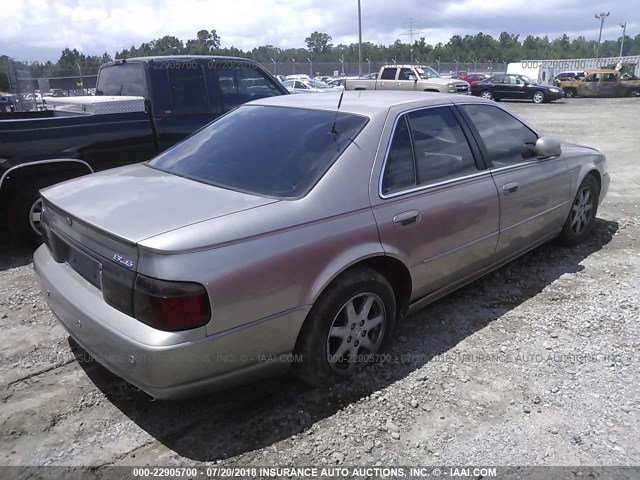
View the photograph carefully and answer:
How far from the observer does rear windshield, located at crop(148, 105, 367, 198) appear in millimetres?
2861

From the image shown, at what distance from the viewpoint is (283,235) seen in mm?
2520

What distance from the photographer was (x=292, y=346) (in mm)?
2688

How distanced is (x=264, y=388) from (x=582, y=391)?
1.88 meters

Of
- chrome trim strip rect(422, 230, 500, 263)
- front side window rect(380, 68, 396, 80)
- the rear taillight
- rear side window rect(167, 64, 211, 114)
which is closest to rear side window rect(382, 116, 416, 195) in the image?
chrome trim strip rect(422, 230, 500, 263)

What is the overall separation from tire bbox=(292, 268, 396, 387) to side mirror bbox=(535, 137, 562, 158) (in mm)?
2008

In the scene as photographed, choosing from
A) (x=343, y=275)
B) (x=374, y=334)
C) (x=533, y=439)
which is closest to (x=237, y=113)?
(x=343, y=275)

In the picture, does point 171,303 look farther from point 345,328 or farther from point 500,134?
point 500,134

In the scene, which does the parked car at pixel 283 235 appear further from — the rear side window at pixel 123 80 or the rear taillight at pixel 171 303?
the rear side window at pixel 123 80

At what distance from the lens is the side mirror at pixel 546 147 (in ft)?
13.7

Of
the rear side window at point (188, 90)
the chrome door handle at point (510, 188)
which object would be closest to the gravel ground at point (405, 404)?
the chrome door handle at point (510, 188)

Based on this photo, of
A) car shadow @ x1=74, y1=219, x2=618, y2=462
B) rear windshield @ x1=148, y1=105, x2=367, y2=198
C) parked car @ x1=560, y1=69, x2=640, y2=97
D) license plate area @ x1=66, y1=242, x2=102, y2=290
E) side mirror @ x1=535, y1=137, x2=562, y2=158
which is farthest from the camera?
parked car @ x1=560, y1=69, x2=640, y2=97

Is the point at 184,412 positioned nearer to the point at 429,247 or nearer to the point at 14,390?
the point at 14,390

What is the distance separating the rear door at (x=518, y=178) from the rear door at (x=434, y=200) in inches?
6.4

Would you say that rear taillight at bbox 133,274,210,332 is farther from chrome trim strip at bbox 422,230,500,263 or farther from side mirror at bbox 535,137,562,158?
side mirror at bbox 535,137,562,158
